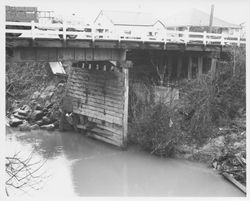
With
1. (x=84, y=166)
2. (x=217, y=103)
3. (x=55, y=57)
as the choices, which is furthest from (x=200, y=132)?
(x=55, y=57)

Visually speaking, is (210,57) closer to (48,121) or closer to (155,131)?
(155,131)

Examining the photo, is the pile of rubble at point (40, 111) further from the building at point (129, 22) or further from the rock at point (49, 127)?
the building at point (129, 22)

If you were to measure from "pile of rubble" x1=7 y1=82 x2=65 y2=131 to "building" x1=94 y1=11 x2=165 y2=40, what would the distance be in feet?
16.3

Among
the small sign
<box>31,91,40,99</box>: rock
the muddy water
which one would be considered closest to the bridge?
the muddy water

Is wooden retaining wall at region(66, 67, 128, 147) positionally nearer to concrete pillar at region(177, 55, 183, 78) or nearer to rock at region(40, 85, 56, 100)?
rock at region(40, 85, 56, 100)

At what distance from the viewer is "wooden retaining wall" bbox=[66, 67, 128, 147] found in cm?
1473

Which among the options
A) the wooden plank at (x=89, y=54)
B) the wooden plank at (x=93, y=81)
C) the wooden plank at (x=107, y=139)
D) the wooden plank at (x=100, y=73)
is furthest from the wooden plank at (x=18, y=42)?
the wooden plank at (x=107, y=139)

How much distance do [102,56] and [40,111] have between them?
19.9 feet

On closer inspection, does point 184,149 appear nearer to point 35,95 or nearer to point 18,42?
point 18,42

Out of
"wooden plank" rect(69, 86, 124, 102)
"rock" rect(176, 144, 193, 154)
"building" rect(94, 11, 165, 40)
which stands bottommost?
"rock" rect(176, 144, 193, 154)

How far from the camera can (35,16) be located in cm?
1216

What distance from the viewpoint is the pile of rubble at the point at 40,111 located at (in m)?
17.8

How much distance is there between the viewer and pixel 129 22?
16.5 metres

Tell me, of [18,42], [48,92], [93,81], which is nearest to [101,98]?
[93,81]
